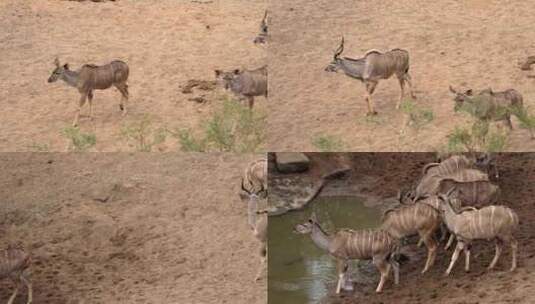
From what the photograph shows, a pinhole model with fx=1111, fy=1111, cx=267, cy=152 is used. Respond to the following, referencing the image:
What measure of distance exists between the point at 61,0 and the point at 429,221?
700 centimetres

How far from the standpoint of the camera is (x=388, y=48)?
11844mm

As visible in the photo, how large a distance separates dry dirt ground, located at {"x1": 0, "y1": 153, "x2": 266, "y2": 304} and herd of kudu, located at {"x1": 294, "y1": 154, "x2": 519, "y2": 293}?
69 centimetres

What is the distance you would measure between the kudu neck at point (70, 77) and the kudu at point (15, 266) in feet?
10.2

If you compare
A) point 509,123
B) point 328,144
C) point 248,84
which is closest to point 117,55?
point 248,84

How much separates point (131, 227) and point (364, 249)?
6.70ft

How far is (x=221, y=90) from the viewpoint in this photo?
11.4 m

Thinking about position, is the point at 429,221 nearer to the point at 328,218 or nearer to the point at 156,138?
the point at 328,218

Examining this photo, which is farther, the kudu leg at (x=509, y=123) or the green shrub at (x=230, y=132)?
the kudu leg at (x=509, y=123)

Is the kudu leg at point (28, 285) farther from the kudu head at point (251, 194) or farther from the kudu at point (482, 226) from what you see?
the kudu at point (482, 226)

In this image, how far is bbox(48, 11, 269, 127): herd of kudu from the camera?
1073cm

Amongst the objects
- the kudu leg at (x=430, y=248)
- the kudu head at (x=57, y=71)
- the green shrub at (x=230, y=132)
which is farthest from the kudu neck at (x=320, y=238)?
the kudu head at (x=57, y=71)

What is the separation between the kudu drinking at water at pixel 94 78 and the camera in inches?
424

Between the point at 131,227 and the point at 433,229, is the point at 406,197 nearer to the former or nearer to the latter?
the point at 433,229

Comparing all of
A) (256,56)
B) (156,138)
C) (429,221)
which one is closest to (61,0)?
(256,56)
